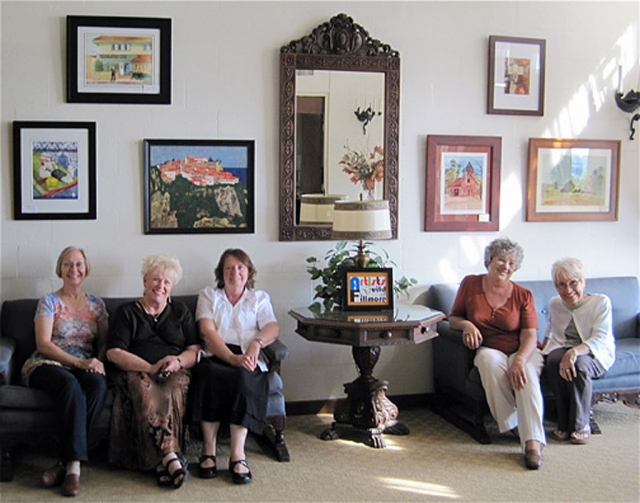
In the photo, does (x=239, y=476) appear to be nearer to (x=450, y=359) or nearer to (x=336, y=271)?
(x=336, y=271)

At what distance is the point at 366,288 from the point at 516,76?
180 cm

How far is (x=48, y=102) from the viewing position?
4328mm

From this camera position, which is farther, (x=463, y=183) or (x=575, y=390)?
(x=463, y=183)

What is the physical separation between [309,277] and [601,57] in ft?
8.13

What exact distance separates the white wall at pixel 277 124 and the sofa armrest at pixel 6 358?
0.43 m

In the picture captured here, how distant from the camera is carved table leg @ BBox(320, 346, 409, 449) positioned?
13.8 feet

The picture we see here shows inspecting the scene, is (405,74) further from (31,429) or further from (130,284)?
(31,429)

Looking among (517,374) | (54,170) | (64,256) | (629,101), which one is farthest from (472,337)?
(54,170)

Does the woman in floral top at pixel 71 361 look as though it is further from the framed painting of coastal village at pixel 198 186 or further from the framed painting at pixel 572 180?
the framed painting at pixel 572 180

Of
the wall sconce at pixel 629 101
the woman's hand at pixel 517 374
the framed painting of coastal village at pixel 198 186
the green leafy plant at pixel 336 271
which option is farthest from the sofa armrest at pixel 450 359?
the wall sconce at pixel 629 101

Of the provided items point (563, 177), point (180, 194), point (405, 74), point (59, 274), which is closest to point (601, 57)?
point (563, 177)

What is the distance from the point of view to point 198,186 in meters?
4.50

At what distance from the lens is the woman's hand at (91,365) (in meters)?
3.67

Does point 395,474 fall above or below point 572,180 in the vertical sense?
below
